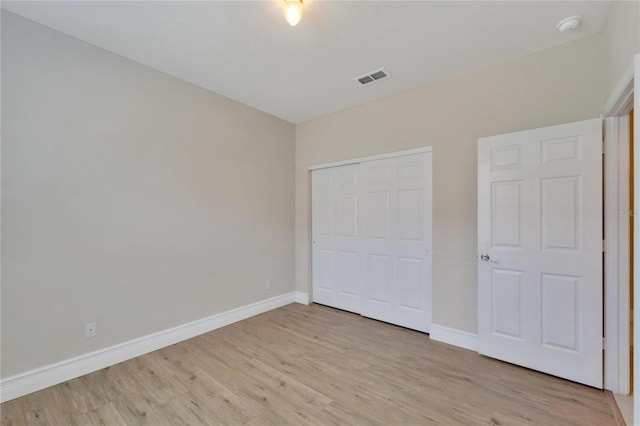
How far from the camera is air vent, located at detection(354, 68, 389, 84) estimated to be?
2.79 m

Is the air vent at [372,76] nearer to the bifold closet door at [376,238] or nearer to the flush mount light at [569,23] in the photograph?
the bifold closet door at [376,238]

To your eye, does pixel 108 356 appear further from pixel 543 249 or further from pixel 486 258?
pixel 543 249

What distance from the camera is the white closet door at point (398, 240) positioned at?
3079 mm

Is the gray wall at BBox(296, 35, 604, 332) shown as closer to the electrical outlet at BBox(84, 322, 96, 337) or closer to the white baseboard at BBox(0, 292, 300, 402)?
the white baseboard at BBox(0, 292, 300, 402)

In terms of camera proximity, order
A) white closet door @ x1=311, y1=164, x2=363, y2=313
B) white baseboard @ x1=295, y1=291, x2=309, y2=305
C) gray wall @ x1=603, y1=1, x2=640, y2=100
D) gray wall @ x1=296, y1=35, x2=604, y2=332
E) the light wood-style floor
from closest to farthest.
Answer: gray wall @ x1=603, y1=1, x2=640, y2=100
the light wood-style floor
gray wall @ x1=296, y1=35, x2=604, y2=332
white closet door @ x1=311, y1=164, x2=363, y2=313
white baseboard @ x1=295, y1=291, x2=309, y2=305

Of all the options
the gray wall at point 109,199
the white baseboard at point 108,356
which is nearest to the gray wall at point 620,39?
the gray wall at point 109,199

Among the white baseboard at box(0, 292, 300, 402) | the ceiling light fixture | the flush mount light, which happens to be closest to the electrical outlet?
the white baseboard at box(0, 292, 300, 402)

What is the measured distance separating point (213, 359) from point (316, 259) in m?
1.99

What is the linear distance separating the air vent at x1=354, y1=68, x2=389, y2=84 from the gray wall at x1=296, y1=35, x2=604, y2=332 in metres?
0.47

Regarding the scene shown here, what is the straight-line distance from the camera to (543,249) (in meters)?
2.26

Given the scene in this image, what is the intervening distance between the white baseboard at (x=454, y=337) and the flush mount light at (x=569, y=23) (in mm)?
2723

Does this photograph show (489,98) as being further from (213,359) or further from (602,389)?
(213,359)

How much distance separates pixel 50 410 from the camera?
1869 mm

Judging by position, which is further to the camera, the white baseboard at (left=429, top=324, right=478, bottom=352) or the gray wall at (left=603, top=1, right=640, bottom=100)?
the white baseboard at (left=429, top=324, right=478, bottom=352)
